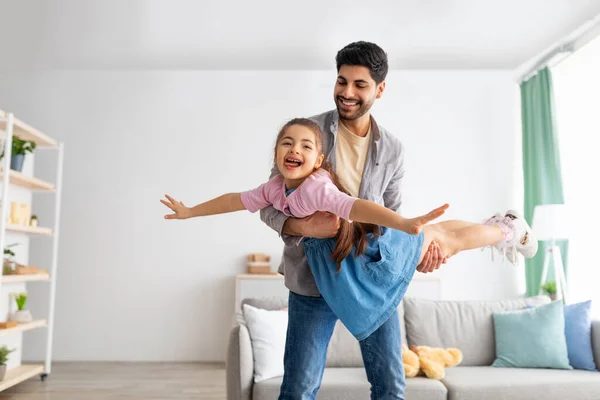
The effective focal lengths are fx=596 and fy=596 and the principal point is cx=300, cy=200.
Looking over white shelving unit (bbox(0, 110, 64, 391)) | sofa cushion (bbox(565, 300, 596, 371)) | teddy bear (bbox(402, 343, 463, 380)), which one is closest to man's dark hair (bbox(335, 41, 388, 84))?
teddy bear (bbox(402, 343, 463, 380))

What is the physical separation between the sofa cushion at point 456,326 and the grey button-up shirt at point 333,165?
1774 mm

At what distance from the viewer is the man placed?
1783 mm

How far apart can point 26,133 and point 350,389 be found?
9.98ft

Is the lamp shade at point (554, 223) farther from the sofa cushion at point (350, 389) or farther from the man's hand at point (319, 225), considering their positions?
the man's hand at point (319, 225)

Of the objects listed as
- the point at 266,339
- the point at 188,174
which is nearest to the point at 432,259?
the point at 266,339

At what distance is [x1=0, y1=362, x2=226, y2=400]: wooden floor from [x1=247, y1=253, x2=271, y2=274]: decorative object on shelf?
0.90 meters

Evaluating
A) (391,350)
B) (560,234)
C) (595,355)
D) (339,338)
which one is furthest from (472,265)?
(391,350)

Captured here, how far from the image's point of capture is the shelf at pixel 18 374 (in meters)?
3.85

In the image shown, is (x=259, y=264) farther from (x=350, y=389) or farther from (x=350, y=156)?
(x=350, y=156)

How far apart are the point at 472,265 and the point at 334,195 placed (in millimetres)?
4338

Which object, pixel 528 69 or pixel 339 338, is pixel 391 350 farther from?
pixel 528 69

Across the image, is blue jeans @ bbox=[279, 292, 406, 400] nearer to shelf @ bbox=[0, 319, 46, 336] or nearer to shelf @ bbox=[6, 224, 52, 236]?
shelf @ bbox=[0, 319, 46, 336]

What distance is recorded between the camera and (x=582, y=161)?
15.5ft

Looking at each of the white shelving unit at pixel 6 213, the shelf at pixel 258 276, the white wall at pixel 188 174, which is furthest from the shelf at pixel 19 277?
the shelf at pixel 258 276
